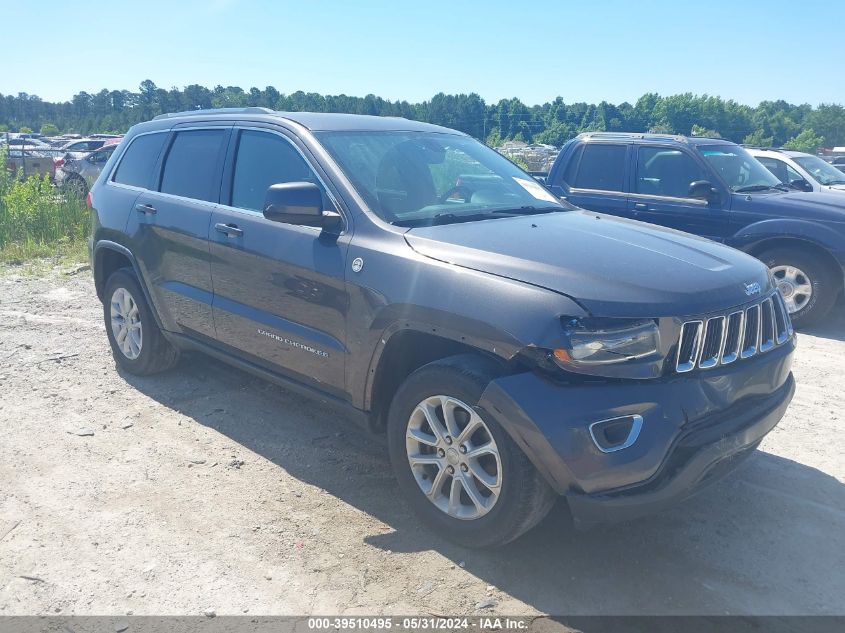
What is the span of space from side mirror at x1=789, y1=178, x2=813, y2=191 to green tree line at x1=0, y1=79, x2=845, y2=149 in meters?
46.5

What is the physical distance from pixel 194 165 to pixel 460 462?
9.29 ft

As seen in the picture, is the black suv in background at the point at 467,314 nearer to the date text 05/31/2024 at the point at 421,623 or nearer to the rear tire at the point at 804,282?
the date text 05/31/2024 at the point at 421,623

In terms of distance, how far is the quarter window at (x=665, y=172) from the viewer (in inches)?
312

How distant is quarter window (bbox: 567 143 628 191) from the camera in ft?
27.3

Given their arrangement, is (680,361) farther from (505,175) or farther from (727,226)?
(727,226)

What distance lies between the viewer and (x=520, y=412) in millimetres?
2846

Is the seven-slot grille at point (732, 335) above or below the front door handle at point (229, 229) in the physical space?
below

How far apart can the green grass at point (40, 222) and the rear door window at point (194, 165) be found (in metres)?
6.44

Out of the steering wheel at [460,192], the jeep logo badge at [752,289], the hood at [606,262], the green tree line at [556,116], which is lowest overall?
the jeep logo badge at [752,289]

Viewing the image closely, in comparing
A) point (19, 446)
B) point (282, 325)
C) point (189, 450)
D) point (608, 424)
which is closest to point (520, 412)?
point (608, 424)

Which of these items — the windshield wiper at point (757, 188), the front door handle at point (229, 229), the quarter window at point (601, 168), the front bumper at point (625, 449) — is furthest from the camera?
the quarter window at point (601, 168)

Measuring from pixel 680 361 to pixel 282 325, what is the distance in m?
2.09

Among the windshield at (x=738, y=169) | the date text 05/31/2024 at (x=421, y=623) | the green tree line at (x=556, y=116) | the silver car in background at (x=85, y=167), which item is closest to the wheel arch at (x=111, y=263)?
the date text 05/31/2024 at (x=421, y=623)

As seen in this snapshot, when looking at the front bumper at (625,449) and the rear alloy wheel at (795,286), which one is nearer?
Answer: the front bumper at (625,449)
